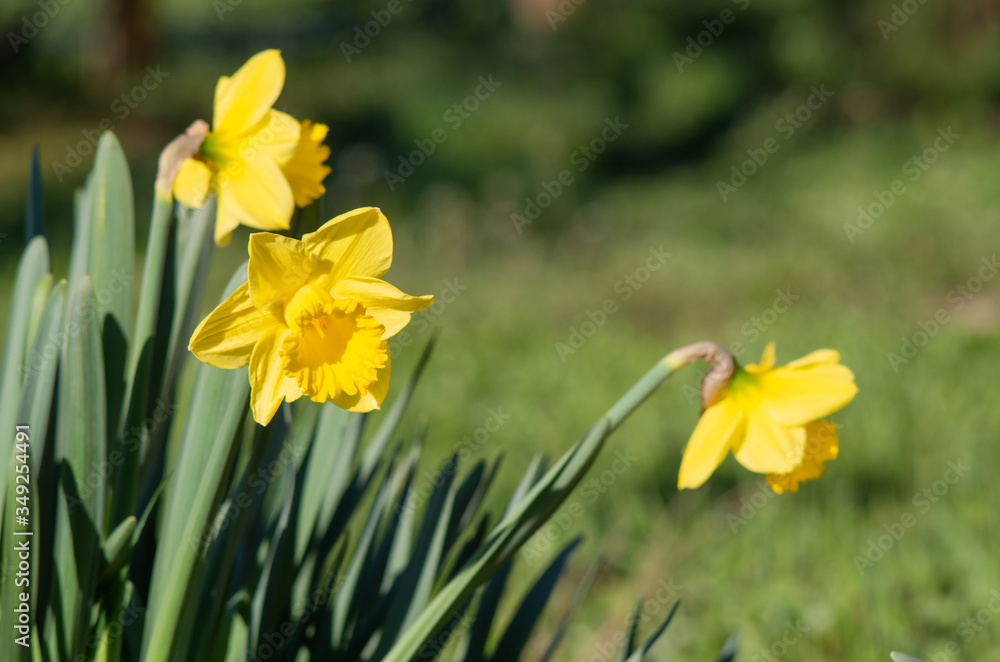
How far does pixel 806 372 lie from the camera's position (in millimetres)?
812

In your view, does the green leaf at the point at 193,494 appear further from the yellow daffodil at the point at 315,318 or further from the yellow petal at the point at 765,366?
the yellow petal at the point at 765,366

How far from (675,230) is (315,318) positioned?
4.49 metres

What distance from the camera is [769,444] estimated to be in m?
0.80

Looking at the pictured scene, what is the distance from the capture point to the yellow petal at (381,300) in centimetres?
72

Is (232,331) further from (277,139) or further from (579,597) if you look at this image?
(579,597)

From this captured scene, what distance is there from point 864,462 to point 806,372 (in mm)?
1758

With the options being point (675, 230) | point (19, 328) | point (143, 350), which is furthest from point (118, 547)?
point (675, 230)

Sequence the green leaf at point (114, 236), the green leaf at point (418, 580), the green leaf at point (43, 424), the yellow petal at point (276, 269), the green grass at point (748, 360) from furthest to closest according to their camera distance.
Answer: the green grass at point (748, 360) → the green leaf at point (418, 580) → the green leaf at point (114, 236) → the green leaf at point (43, 424) → the yellow petal at point (276, 269)

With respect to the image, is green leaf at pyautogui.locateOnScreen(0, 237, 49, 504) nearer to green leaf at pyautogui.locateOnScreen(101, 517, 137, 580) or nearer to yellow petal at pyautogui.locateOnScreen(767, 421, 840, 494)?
green leaf at pyautogui.locateOnScreen(101, 517, 137, 580)

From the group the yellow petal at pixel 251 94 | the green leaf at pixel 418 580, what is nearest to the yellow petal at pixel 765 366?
the green leaf at pixel 418 580

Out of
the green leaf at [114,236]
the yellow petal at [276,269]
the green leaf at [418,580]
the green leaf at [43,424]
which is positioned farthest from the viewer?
the green leaf at [418,580]

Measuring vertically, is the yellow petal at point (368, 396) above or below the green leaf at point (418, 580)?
above

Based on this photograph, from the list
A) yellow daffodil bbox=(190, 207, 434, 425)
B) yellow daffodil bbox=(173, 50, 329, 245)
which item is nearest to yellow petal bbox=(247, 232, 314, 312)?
yellow daffodil bbox=(190, 207, 434, 425)

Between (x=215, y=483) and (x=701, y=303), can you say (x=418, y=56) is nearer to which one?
(x=701, y=303)
